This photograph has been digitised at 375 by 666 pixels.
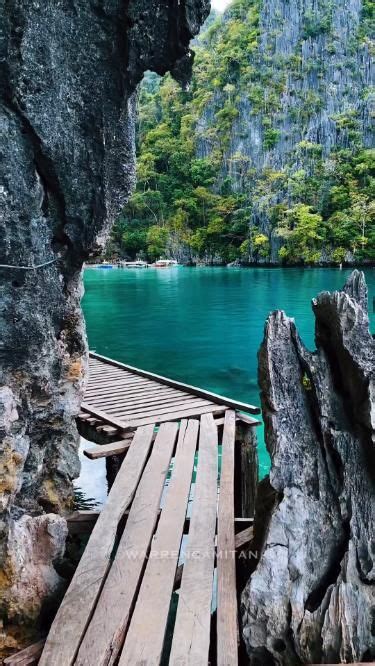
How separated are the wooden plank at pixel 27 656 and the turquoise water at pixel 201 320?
729 cm

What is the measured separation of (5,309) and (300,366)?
6.11 ft

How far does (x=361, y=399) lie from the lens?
315 centimetres

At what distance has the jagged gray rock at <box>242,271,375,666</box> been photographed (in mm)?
2607

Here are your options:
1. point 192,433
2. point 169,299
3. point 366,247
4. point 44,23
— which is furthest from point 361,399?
point 366,247

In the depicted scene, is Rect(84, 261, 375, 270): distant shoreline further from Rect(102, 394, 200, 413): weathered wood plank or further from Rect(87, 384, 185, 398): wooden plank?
Rect(102, 394, 200, 413): weathered wood plank

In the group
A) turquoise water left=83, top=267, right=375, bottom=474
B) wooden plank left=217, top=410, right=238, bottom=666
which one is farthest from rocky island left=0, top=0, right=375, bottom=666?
turquoise water left=83, top=267, right=375, bottom=474

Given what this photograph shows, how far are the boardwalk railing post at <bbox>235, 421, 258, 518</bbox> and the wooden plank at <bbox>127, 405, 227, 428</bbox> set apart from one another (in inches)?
18.7

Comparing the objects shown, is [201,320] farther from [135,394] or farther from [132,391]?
[135,394]

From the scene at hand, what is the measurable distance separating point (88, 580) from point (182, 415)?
3.43 metres

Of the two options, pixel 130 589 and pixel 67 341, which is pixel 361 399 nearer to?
pixel 130 589

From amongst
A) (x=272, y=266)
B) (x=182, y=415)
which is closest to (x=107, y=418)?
(x=182, y=415)

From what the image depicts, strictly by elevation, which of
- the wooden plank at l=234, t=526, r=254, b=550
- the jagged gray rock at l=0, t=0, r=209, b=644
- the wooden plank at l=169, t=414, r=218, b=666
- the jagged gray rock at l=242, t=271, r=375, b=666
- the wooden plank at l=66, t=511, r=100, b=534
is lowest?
the wooden plank at l=66, t=511, r=100, b=534

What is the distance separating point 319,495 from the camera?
309cm

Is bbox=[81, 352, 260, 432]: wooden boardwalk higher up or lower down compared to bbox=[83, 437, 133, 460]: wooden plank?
higher up
